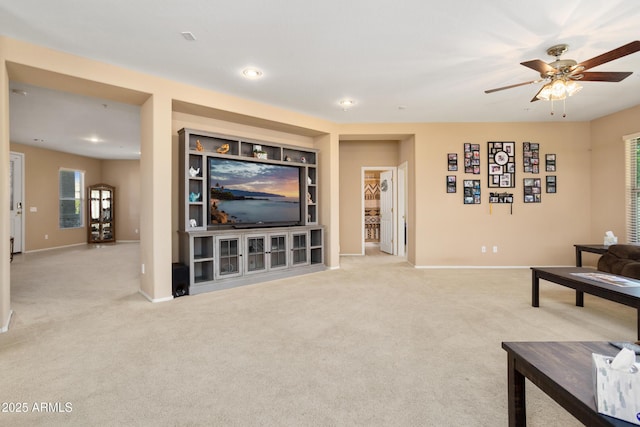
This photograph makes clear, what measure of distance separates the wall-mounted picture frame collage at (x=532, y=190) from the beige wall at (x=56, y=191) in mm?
10463

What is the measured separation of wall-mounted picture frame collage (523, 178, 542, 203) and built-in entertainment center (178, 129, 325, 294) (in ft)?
12.2

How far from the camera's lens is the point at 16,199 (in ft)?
23.4

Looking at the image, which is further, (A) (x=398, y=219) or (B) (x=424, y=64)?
(A) (x=398, y=219)

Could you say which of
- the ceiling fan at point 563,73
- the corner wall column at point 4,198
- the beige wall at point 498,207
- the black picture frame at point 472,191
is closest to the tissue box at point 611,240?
the beige wall at point 498,207

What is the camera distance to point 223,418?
1.59 meters

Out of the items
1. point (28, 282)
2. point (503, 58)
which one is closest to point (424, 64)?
point (503, 58)

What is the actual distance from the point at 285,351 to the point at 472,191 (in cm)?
460

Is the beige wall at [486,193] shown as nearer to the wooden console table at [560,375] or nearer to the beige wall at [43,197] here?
the wooden console table at [560,375]

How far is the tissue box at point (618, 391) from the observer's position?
3.22 feet

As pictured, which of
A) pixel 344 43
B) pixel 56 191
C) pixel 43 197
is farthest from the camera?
pixel 56 191

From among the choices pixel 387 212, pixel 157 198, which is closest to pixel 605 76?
pixel 157 198

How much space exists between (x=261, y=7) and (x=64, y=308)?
365cm

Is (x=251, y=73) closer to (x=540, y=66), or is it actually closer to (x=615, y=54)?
(x=540, y=66)

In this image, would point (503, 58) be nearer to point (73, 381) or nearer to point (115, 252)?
point (73, 381)
